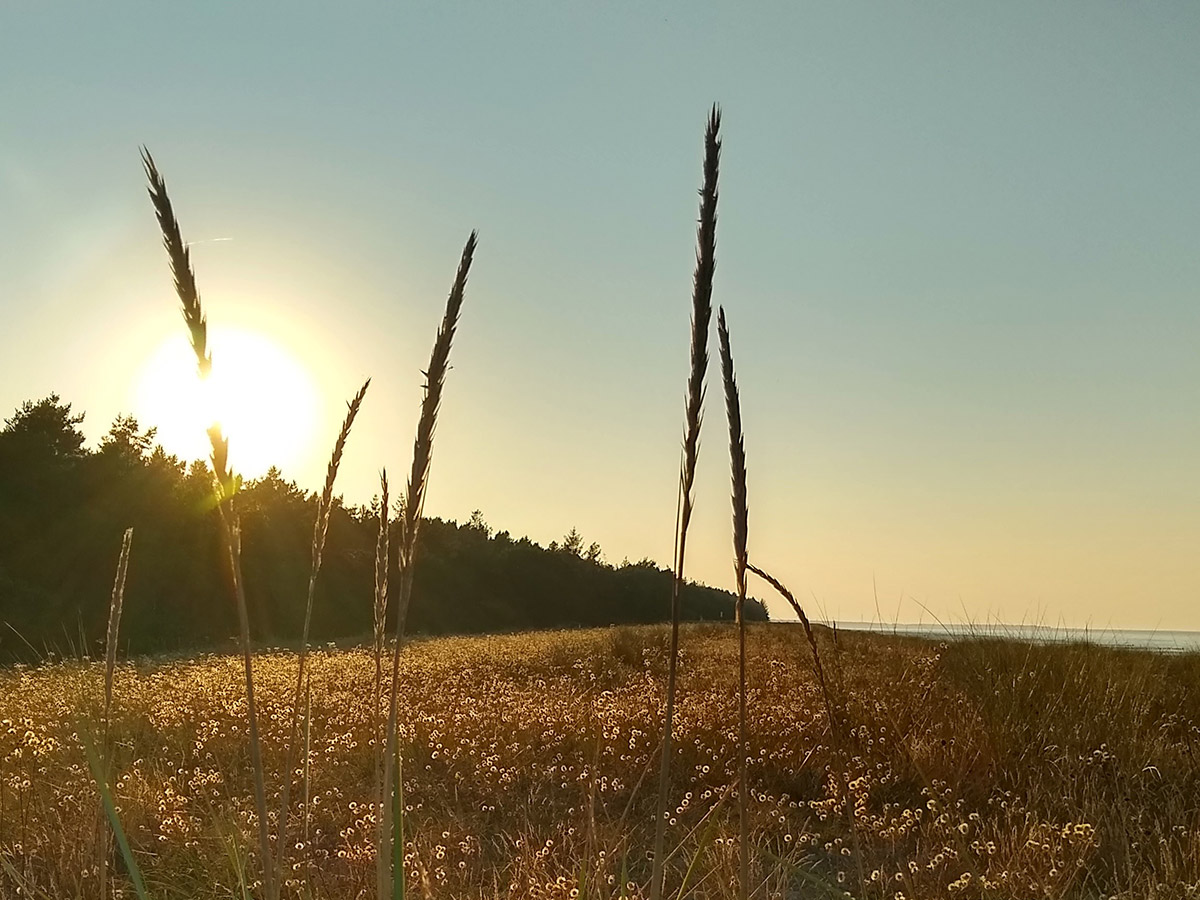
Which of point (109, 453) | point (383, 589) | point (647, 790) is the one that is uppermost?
point (109, 453)

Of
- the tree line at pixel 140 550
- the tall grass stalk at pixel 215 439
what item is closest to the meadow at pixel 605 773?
the tall grass stalk at pixel 215 439

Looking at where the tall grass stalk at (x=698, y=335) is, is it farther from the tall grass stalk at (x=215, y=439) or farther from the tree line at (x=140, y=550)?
the tree line at (x=140, y=550)

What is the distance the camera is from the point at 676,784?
497 cm

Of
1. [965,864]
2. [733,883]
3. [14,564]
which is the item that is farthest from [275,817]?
[14,564]

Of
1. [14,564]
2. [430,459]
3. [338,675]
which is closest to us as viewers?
[430,459]

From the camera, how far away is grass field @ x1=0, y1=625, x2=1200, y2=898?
2998 mm

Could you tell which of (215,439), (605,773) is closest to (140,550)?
(605,773)

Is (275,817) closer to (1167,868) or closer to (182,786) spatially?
(182,786)

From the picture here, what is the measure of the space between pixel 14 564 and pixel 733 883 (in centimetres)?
2320

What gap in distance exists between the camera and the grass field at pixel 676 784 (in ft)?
9.84

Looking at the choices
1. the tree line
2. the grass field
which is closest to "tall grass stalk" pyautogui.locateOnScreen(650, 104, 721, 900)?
the grass field

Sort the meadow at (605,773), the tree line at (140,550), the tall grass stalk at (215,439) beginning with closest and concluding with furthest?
the tall grass stalk at (215,439) < the meadow at (605,773) < the tree line at (140,550)

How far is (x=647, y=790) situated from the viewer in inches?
195

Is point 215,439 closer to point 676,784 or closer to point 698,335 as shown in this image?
point 698,335
